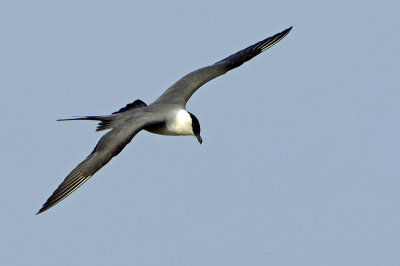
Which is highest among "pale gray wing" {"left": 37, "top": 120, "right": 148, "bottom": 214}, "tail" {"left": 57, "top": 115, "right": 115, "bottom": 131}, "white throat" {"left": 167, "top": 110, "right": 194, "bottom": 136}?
"tail" {"left": 57, "top": 115, "right": 115, "bottom": 131}

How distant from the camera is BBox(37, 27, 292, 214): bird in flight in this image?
1334 cm

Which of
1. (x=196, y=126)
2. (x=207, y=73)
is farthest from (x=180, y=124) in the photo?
(x=207, y=73)

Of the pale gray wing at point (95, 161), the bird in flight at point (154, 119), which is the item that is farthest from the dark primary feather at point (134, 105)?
the pale gray wing at point (95, 161)

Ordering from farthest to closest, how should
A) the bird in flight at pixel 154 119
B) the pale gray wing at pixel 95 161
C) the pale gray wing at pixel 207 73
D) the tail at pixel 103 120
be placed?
1. the pale gray wing at pixel 207 73
2. the tail at pixel 103 120
3. the bird in flight at pixel 154 119
4. the pale gray wing at pixel 95 161

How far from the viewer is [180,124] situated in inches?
603

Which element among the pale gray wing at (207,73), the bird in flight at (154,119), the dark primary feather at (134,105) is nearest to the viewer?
the bird in flight at (154,119)

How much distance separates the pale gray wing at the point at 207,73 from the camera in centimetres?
1628

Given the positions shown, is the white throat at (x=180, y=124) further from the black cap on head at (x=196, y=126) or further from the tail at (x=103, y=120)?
the tail at (x=103, y=120)

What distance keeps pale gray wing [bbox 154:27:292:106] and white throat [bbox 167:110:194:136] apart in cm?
61

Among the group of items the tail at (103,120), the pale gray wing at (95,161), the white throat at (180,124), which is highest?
the tail at (103,120)

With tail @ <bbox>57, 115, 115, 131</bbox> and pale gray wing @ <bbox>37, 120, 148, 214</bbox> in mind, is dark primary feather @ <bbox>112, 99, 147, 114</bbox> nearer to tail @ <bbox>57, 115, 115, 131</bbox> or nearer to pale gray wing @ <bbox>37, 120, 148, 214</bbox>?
tail @ <bbox>57, 115, 115, 131</bbox>

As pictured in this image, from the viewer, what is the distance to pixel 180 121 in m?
15.3

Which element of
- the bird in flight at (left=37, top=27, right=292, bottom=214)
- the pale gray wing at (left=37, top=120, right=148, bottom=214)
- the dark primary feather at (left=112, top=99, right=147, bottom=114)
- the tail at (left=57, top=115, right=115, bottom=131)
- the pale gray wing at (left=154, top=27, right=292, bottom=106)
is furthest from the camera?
the pale gray wing at (left=154, top=27, right=292, bottom=106)

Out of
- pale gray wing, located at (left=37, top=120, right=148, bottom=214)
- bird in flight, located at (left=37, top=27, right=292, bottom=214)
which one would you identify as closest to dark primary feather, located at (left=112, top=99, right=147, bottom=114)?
bird in flight, located at (left=37, top=27, right=292, bottom=214)
